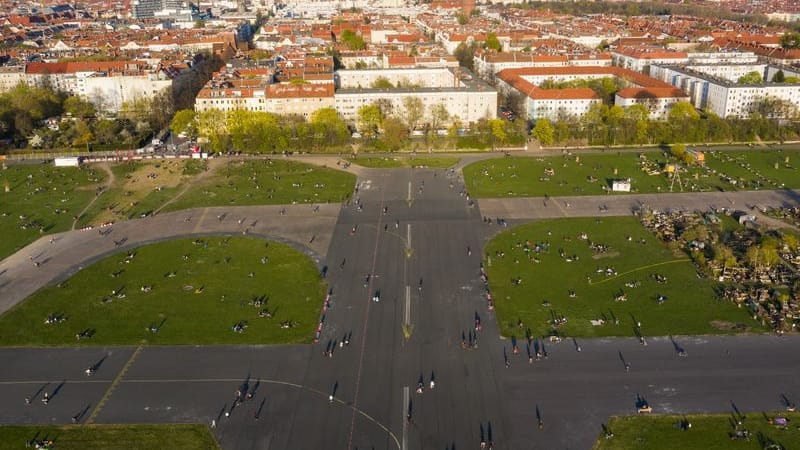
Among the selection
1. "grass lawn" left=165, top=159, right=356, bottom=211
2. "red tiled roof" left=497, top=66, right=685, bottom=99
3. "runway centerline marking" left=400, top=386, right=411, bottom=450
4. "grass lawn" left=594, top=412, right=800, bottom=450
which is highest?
"red tiled roof" left=497, top=66, right=685, bottom=99

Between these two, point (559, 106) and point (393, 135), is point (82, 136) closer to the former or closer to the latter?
point (393, 135)

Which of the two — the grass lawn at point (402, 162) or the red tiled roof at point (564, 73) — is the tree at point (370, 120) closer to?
the grass lawn at point (402, 162)

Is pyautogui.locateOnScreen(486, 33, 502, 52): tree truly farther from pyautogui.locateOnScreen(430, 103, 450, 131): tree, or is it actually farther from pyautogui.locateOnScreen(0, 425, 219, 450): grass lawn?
pyautogui.locateOnScreen(0, 425, 219, 450): grass lawn

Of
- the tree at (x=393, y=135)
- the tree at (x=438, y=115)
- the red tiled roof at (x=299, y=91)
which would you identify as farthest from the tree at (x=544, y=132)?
the red tiled roof at (x=299, y=91)

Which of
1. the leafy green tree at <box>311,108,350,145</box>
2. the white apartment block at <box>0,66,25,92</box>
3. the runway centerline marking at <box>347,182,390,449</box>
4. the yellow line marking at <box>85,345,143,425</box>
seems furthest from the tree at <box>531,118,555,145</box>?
the white apartment block at <box>0,66,25,92</box>

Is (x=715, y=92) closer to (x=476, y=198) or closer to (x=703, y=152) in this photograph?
(x=703, y=152)

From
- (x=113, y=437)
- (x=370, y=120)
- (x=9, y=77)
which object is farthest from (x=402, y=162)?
(x=9, y=77)
